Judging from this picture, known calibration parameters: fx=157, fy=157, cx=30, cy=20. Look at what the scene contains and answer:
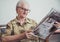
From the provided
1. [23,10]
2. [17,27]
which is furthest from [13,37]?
[23,10]

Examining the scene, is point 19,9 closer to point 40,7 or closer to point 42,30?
point 42,30

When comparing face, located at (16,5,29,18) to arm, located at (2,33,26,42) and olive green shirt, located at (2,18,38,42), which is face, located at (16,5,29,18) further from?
arm, located at (2,33,26,42)

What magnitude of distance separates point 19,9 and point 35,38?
0.86 feet

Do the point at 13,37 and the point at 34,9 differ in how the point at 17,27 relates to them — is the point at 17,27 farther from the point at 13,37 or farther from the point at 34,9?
the point at 34,9

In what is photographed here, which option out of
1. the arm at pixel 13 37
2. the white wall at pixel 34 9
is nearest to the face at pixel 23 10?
the arm at pixel 13 37

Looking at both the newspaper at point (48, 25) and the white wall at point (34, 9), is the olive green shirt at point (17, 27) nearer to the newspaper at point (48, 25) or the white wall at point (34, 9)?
the newspaper at point (48, 25)

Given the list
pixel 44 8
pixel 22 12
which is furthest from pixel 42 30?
pixel 44 8

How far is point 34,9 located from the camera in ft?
9.16

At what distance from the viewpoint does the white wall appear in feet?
8.95

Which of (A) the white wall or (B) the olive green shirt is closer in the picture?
(B) the olive green shirt

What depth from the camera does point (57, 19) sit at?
1.18 m

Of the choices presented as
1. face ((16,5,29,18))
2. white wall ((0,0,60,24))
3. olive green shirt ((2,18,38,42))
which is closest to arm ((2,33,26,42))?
olive green shirt ((2,18,38,42))

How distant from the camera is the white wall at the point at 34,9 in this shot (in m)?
2.73

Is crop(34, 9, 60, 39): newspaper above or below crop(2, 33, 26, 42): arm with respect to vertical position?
above
